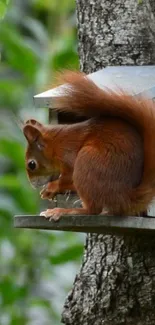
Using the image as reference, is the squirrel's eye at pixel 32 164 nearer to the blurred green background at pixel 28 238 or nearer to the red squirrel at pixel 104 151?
the red squirrel at pixel 104 151

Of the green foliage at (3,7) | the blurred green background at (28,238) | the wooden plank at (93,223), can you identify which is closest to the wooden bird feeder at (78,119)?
the wooden plank at (93,223)

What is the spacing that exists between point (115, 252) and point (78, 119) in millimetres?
543

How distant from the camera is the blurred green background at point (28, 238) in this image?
19.0ft

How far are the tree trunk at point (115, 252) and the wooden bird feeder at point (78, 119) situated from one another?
0.18 m

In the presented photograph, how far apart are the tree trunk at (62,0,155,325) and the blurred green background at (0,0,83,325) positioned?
682 mm

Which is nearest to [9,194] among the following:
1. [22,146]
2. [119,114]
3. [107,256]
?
[22,146]

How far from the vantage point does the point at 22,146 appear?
238 inches

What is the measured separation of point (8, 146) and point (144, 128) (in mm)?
1913

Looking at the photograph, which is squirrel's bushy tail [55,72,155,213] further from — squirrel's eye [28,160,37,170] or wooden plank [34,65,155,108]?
squirrel's eye [28,160,37,170]

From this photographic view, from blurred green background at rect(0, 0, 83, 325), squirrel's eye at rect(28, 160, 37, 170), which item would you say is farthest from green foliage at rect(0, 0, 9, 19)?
blurred green background at rect(0, 0, 83, 325)

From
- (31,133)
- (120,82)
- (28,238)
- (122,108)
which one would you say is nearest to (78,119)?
(120,82)

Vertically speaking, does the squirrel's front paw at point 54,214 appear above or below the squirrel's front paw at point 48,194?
below

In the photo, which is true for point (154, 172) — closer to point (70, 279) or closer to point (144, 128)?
point (144, 128)

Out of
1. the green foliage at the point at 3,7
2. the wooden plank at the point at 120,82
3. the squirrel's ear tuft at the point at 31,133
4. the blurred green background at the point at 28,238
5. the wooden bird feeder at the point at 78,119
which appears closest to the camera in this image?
the green foliage at the point at 3,7
